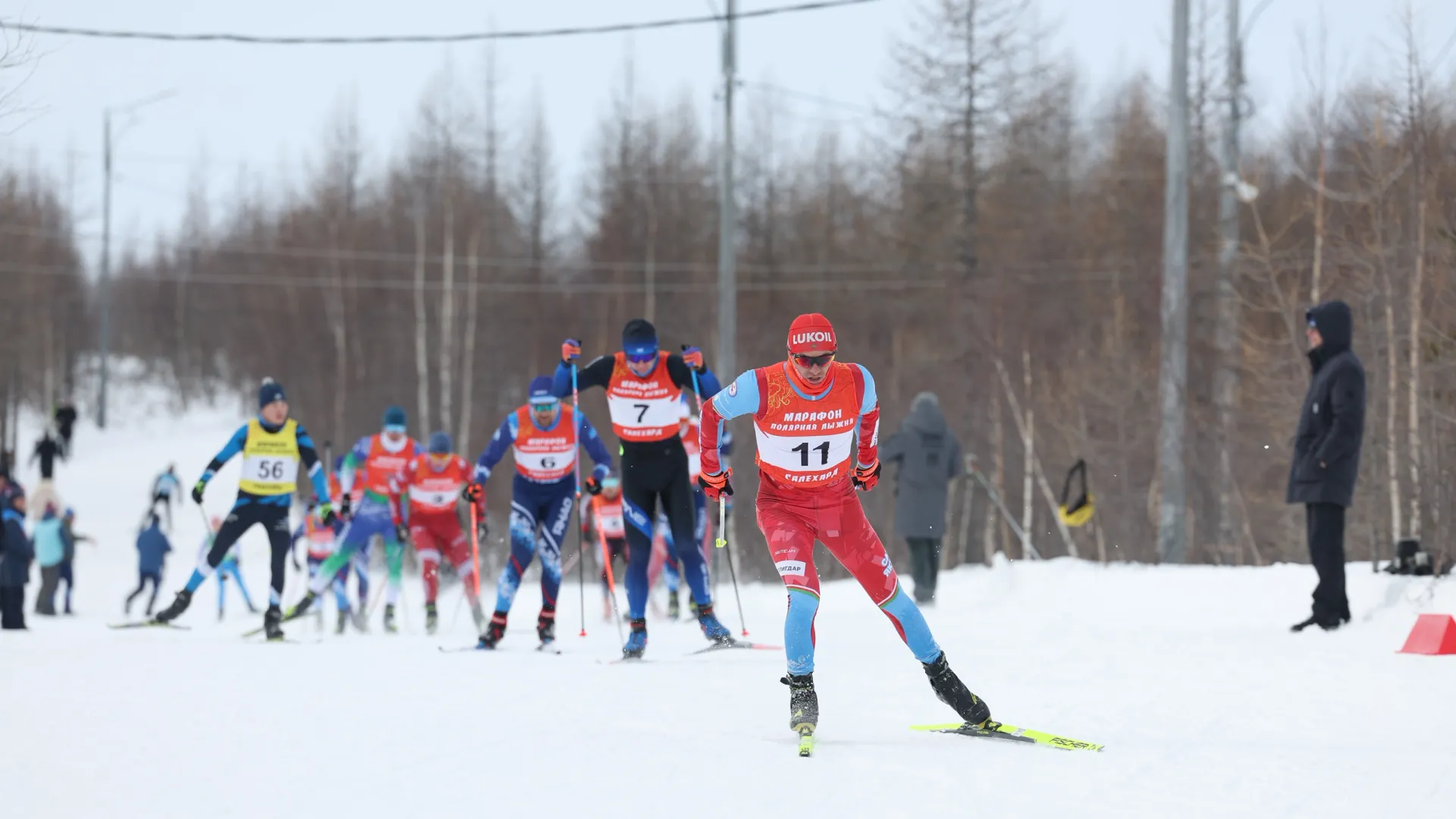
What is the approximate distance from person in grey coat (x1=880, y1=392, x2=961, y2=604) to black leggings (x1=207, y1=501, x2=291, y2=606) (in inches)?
228

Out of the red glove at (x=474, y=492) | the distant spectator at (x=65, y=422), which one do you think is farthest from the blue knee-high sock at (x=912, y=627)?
the distant spectator at (x=65, y=422)

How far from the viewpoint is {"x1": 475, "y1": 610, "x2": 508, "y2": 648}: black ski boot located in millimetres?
10172

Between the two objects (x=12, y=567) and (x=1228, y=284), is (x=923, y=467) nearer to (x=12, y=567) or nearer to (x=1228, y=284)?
(x=1228, y=284)

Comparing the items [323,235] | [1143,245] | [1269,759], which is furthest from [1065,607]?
[323,235]

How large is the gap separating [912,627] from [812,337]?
4.29 ft

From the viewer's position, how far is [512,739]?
6035mm

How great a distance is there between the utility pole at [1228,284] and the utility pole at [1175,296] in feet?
8.22

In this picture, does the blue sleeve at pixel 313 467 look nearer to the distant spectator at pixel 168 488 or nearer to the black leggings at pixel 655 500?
the black leggings at pixel 655 500

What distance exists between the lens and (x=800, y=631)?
6.14 m

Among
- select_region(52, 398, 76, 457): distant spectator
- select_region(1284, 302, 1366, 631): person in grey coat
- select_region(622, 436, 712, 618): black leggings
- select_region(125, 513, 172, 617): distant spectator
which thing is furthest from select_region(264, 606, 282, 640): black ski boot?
select_region(52, 398, 76, 457): distant spectator

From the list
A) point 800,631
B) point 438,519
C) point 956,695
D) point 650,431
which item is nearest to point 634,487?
point 650,431

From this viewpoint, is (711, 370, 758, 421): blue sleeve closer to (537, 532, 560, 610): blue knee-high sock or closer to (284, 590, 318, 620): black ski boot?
(537, 532, 560, 610): blue knee-high sock

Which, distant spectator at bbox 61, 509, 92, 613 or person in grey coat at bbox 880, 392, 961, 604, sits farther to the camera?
distant spectator at bbox 61, 509, 92, 613

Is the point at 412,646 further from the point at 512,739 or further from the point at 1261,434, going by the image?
the point at 1261,434
